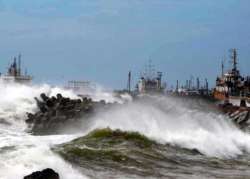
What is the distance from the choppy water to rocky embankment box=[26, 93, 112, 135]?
817 millimetres

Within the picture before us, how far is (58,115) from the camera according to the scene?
36406 millimetres

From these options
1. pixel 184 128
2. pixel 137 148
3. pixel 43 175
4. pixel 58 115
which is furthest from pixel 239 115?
pixel 43 175

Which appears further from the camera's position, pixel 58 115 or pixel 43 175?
pixel 58 115

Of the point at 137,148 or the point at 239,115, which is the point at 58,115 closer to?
the point at 239,115

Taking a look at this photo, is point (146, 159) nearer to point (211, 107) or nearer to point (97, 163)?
point (97, 163)

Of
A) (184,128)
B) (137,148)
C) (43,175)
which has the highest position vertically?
(43,175)

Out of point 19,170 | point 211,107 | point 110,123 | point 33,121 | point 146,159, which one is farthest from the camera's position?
Answer: point 211,107

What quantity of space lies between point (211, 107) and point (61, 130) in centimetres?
1741

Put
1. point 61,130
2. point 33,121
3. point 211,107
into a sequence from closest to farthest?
point 61,130
point 33,121
point 211,107

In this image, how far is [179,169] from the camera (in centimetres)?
1847

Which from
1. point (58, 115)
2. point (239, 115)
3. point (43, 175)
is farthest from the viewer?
point (239, 115)

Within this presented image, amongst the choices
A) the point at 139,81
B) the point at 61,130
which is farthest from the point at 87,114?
the point at 139,81

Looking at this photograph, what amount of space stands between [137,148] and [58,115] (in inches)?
577

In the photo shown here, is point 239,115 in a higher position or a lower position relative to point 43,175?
lower
